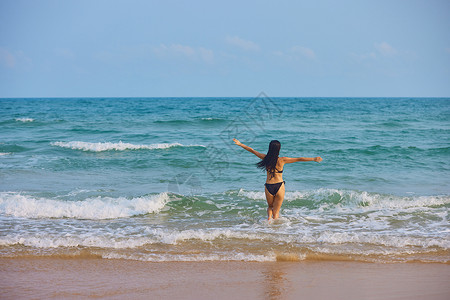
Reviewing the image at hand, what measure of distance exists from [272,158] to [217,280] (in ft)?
8.02

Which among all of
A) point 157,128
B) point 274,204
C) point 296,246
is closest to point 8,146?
point 157,128

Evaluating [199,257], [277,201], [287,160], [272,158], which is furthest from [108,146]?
[199,257]

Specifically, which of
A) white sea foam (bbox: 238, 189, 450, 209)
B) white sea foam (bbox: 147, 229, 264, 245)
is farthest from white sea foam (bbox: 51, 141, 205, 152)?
white sea foam (bbox: 147, 229, 264, 245)

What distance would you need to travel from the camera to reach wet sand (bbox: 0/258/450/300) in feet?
13.9

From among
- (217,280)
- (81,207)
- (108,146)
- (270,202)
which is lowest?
(217,280)

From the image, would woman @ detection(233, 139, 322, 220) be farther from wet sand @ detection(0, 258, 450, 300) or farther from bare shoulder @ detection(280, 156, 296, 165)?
wet sand @ detection(0, 258, 450, 300)

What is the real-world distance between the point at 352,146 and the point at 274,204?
381 inches

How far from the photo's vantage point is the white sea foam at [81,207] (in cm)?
744

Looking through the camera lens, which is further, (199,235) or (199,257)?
(199,235)

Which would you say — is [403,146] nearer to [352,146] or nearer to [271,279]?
[352,146]

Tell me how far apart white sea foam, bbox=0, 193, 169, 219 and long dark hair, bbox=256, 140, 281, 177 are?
2.58 meters

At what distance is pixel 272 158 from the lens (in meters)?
6.46

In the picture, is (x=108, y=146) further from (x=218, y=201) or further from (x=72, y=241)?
(x=72, y=241)

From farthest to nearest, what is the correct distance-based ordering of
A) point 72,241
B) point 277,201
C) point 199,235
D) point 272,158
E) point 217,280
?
1. point 277,201
2. point 272,158
3. point 199,235
4. point 72,241
5. point 217,280
